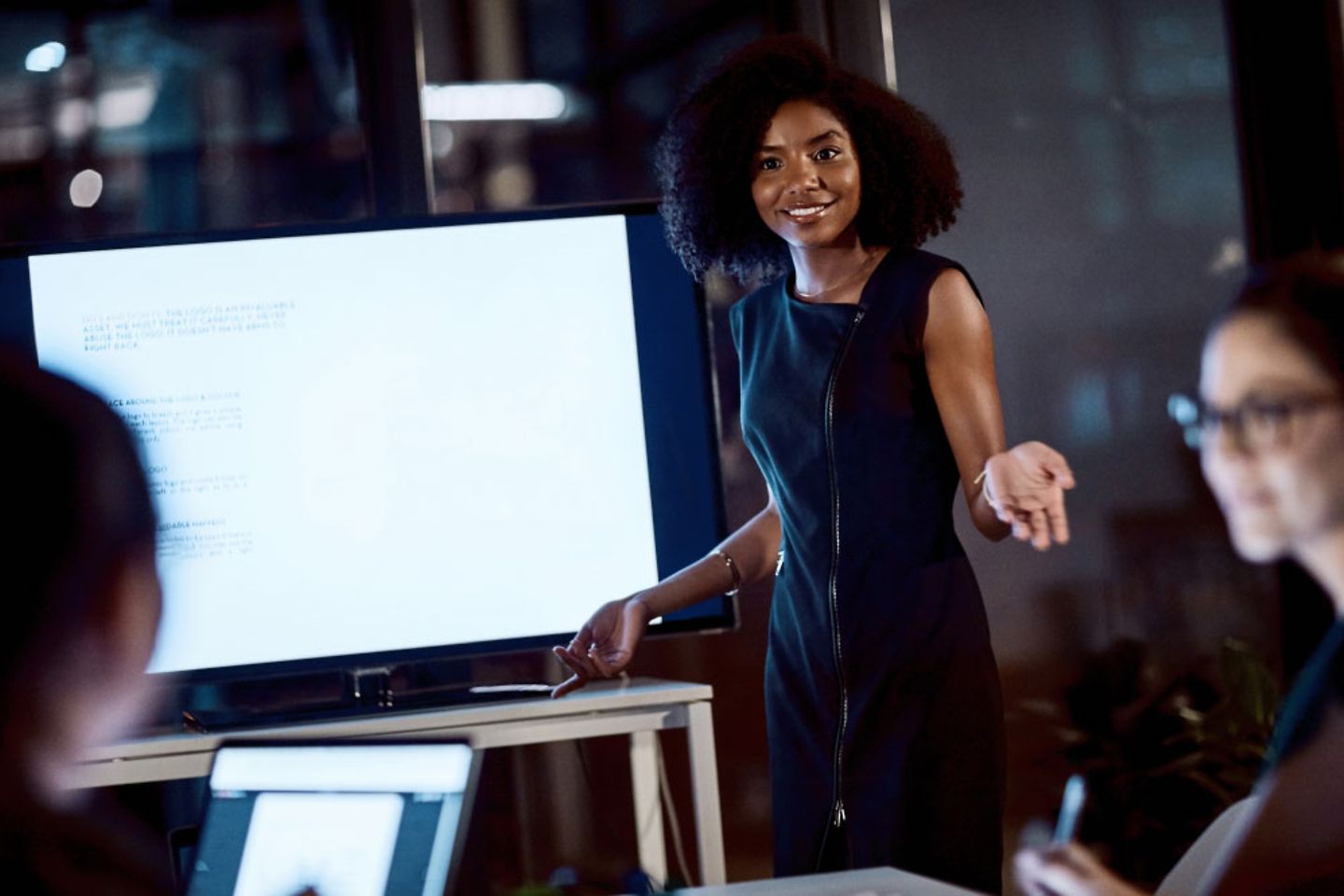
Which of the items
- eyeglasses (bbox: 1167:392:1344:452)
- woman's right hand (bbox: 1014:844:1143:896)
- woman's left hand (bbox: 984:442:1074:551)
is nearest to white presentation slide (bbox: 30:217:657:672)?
woman's left hand (bbox: 984:442:1074:551)

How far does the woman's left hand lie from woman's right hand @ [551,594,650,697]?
2.77 feet

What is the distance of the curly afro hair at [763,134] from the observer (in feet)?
7.63

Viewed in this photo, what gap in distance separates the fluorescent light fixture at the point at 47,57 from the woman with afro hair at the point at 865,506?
180cm

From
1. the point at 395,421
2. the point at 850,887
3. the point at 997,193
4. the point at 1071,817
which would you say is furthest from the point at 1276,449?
the point at 997,193

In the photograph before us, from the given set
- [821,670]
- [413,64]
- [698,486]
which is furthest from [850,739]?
[413,64]

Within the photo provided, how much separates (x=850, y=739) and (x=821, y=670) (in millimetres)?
108

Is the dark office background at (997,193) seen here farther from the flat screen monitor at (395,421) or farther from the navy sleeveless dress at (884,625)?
the navy sleeveless dress at (884,625)

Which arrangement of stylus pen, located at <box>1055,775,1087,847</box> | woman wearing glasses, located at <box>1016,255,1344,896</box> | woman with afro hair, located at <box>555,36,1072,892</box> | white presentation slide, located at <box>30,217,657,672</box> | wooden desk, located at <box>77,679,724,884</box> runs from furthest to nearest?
white presentation slide, located at <box>30,217,657,672</box> → wooden desk, located at <box>77,679,724,884</box> → woman with afro hair, located at <box>555,36,1072,892</box> → stylus pen, located at <box>1055,775,1087,847</box> → woman wearing glasses, located at <box>1016,255,1344,896</box>

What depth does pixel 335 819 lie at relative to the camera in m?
1.50

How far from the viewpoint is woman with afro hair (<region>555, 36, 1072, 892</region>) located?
80.5 inches

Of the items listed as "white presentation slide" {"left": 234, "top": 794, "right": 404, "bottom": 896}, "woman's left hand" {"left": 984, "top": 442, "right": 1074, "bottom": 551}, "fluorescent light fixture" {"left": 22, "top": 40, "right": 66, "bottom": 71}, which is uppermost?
"fluorescent light fixture" {"left": 22, "top": 40, "right": 66, "bottom": 71}

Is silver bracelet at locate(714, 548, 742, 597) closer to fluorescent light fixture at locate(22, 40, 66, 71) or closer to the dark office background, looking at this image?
the dark office background

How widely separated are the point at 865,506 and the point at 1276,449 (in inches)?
48.6

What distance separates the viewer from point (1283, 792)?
863 mm
